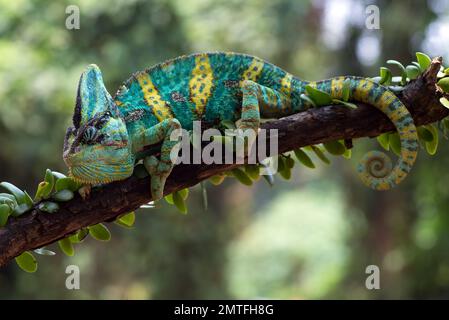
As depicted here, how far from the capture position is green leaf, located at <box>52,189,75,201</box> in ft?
4.98

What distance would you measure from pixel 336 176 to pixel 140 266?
2436mm

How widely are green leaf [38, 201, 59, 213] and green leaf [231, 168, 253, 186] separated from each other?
19.2 inches

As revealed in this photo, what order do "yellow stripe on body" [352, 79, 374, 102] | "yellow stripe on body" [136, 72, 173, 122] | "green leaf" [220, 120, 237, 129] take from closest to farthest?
1. "yellow stripe on body" [352, 79, 374, 102]
2. "green leaf" [220, 120, 237, 129]
3. "yellow stripe on body" [136, 72, 173, 122]

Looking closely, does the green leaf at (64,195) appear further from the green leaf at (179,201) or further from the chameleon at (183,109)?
the green leaf at (179,201)

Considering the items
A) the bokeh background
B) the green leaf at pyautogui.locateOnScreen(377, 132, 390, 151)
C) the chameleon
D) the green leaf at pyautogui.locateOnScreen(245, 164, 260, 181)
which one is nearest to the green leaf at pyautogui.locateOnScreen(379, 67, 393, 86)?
the chameleon

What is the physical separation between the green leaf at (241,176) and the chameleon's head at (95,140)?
29cm

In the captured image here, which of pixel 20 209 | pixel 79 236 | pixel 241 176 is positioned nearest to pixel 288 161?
pixel 241 176

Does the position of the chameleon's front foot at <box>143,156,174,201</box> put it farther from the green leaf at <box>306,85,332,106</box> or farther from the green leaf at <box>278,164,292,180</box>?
the green leaf at <box>306,85,332,106</box>

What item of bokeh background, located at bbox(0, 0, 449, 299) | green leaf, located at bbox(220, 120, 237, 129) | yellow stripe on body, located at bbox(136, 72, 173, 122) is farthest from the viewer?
bokeh background, located at bbox(0, 0, 449, 299)

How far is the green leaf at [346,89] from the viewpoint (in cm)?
169

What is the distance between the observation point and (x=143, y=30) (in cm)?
547

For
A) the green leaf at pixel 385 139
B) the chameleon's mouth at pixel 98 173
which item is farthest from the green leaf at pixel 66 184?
the green leaf at pixel 385 139
